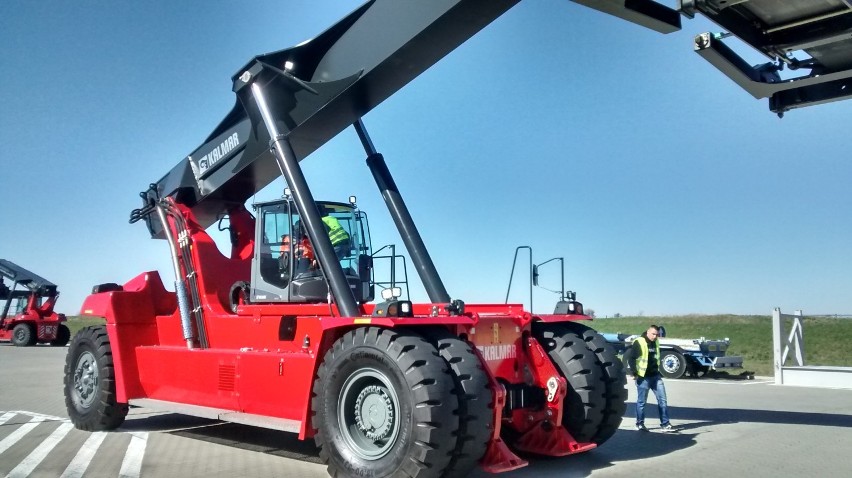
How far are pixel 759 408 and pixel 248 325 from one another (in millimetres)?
10191

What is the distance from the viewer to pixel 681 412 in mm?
13094

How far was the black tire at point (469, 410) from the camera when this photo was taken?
6.32m

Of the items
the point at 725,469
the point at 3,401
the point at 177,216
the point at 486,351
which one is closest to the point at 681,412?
the point at 725,469

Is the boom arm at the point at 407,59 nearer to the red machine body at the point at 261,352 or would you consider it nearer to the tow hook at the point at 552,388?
the red machine body at the point at 261,352

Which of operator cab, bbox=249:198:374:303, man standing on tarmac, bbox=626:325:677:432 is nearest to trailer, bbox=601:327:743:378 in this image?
man standing on tarmac, bbox=626:325:677:432

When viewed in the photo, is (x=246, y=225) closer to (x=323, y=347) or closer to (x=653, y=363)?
(x=323, y=347)

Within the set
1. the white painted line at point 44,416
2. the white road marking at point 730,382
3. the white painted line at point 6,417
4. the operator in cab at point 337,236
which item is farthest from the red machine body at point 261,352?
the white road marking at point 730,382

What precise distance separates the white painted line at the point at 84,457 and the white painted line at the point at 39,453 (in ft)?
1.20

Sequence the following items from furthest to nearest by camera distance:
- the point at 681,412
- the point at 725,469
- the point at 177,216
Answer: the point at 681,412, the point at 177,216, the point at 725,469

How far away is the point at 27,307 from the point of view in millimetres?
35625

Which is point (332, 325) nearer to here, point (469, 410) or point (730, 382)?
point (469, 410)

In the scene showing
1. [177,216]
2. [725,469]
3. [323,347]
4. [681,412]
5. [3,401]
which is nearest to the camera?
[323,347]

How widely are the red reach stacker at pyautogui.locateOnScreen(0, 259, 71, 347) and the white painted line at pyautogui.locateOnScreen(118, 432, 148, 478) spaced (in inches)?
1142

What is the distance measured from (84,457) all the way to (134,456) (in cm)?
56
